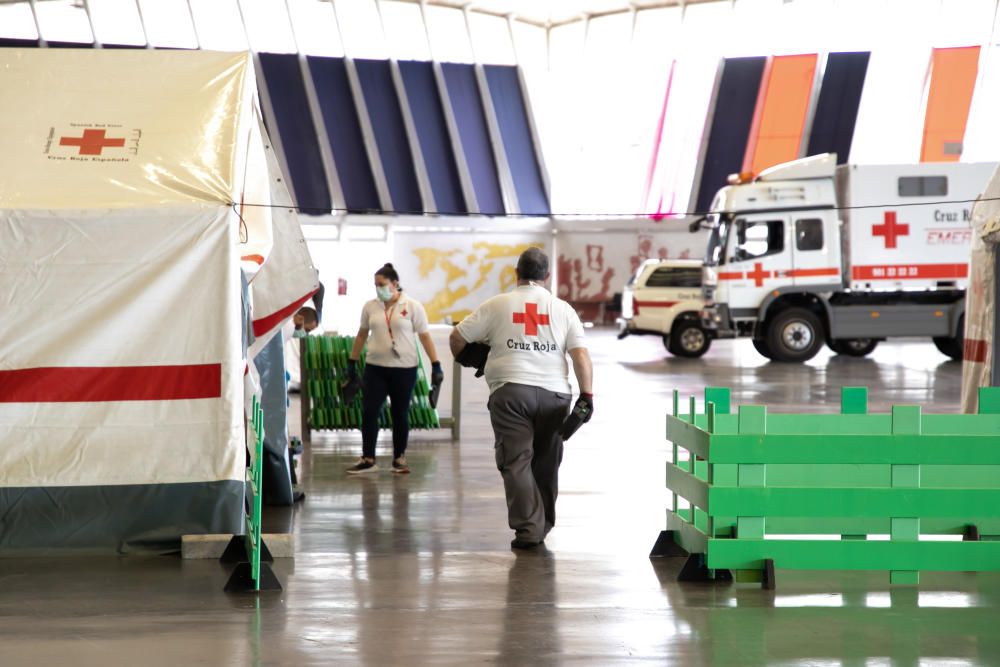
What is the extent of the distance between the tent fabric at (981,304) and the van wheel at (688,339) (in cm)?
1313

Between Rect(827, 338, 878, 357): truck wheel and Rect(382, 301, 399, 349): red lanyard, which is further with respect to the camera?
Rect(827, 338, 878, 357): truck wheel

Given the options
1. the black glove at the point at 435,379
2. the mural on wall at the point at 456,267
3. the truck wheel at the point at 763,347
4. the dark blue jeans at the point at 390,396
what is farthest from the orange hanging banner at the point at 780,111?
the dark blue jeans at the point at 390,396

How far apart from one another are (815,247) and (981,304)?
1145cm

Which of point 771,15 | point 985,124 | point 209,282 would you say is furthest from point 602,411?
point 771,15

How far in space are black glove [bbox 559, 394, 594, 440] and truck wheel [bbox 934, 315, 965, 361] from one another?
52.3 ft

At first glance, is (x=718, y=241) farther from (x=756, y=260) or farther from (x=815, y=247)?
(x=815, y=247)

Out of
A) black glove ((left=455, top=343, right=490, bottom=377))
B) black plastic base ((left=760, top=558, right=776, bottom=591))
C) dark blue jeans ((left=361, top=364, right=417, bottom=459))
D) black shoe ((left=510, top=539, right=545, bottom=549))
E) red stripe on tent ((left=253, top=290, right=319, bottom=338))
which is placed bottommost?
black shoe ((left=510, top=539, right=545, bottom=549))

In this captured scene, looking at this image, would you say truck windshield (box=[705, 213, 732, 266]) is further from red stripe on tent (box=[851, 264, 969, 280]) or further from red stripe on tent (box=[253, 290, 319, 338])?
red stripe on tent (box=[253, 290, 319, 338])

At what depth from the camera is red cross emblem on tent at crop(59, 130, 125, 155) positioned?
7.02 m

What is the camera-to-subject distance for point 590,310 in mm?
37938

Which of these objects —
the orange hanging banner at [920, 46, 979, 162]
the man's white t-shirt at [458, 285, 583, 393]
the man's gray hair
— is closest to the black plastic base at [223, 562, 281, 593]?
the man's white t-shirt at [458, 285, 583, 393]

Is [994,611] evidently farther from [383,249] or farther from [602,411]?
[383,249]

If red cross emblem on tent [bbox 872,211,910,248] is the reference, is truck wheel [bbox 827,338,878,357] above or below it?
below

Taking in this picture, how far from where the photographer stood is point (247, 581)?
5918mm
